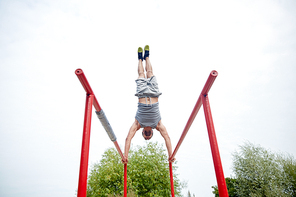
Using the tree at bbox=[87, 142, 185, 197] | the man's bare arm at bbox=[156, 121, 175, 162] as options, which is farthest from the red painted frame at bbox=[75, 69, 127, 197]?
the tree at bbox=[87, 142, 185, 197]

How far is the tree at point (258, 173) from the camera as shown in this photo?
13883 mm

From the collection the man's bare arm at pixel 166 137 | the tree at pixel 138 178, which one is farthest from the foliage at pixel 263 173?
the man's bare arm at pixel 166 137

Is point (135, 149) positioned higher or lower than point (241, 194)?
higher

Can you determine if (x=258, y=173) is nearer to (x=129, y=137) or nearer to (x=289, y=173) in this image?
(x=289, y=173)

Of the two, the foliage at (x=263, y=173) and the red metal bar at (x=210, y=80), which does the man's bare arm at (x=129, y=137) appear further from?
the foliage at (x=263, y=173)

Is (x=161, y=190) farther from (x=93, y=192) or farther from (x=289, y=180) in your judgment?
(x=289, y=180)

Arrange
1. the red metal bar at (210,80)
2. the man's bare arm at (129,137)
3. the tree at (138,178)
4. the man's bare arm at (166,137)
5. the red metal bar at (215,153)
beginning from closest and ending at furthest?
the red metal bar at (215,153)
the red metal bar at (210,80)
the man's bare arm at (129,137)
the man's bare arm at (166,137)
the tree at (138,178)

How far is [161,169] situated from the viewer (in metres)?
13.3

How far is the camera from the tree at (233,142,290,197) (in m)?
13.9

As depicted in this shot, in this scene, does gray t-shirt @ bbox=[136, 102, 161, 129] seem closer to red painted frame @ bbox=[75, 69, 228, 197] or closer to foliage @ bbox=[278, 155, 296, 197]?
red painted frame @ bbox=[75, 69, 228, 197]

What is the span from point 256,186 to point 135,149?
1068 centimetres

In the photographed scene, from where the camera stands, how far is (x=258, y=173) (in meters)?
14.7

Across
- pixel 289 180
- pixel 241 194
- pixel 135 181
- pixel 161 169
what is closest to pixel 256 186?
pixel 241 194

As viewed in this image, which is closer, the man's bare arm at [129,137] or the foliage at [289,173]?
the man's bare arm at [129,137]
